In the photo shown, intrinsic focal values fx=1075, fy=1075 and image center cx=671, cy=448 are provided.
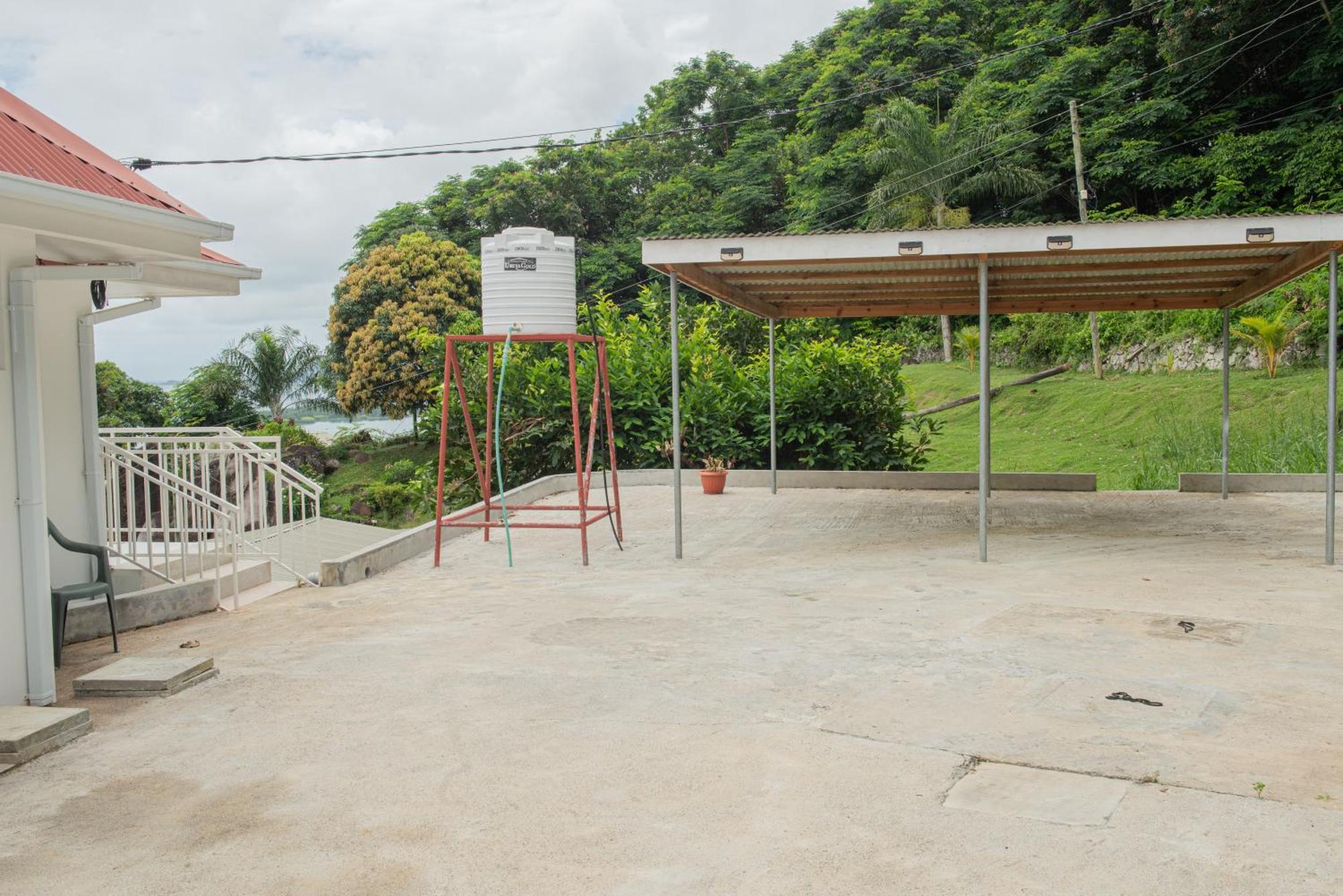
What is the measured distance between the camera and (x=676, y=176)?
3512 centimetres

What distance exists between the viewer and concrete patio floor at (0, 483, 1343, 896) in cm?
327

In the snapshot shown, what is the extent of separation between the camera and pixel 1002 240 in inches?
313

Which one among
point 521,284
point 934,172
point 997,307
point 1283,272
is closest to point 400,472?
point 934,172

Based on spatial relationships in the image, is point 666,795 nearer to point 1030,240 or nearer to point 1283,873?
point 1283,873

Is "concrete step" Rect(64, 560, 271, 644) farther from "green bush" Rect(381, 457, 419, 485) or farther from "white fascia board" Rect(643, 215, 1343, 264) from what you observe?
"green bush" Rect(381, 457, 419, 485)

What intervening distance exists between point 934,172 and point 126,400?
21136mm

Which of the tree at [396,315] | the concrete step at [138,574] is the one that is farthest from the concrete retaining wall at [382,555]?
the tree at [396,315]

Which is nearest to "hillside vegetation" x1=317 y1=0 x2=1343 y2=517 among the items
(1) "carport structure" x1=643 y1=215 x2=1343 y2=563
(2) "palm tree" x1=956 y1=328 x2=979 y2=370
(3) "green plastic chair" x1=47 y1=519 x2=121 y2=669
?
(2) "palm tree" x1=956 y1=328 x2=979 y2=370

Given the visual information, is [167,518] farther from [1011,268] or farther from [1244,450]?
[1244,450]

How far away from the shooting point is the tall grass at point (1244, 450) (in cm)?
1345

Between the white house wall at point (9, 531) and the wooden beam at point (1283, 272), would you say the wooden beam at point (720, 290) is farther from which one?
the white house wall at point (9, 531)

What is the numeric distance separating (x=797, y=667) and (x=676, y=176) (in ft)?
103

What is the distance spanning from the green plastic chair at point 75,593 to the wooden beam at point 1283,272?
27.4 ft

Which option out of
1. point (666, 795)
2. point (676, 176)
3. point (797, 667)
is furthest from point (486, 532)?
point (676, 176)
